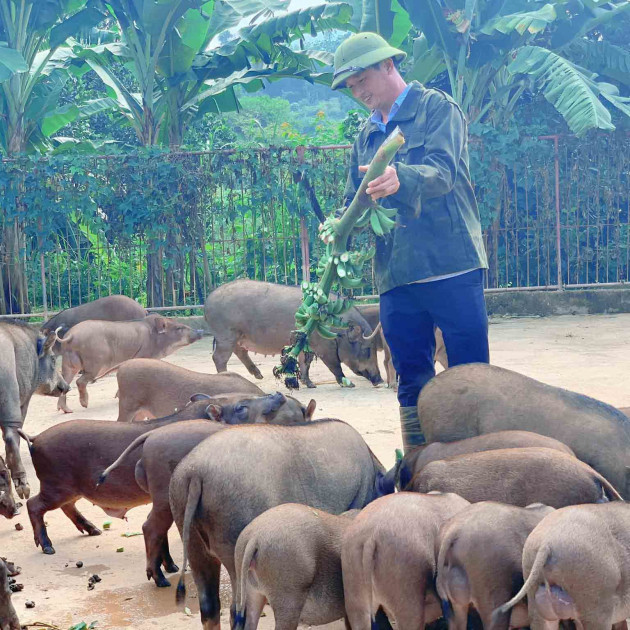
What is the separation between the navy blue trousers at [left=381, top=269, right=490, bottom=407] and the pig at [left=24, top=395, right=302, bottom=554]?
2.34 feet

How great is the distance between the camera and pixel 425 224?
17.4 feet

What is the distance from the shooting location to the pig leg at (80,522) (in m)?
5.61

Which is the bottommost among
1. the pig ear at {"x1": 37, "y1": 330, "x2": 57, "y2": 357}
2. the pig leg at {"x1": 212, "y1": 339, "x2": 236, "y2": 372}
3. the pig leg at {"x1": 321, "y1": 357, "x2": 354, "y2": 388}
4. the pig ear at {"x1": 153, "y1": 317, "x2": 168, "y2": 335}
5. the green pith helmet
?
the pig leg at {"x1": 321, "y1": 357, "x2": 354, "y2": 388}

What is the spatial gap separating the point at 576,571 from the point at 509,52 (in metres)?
12.5

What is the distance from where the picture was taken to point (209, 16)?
1584 centimetres

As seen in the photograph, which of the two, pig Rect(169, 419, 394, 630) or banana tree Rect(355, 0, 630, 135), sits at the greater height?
banana tree Rect(355, 0, 630, 135)

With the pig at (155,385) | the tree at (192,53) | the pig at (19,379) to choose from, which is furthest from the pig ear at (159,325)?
the tree at (192,53)

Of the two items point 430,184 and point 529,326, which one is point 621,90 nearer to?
point 529,326

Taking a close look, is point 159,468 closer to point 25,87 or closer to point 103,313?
point 103,313

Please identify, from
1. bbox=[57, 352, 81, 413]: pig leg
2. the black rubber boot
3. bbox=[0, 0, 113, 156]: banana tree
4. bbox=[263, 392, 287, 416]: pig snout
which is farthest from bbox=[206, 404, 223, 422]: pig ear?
bbox=[0, 0, 113, 156]: banana tree

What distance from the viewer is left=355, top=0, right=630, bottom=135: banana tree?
13.5m

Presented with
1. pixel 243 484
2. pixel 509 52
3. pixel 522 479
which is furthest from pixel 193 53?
pixel 522 479

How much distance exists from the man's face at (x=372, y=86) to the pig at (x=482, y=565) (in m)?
2.61

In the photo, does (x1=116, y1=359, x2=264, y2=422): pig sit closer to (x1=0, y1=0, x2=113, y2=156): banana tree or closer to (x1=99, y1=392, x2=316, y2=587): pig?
(x1=99, y1=392, x2=316, y2=587): pig
